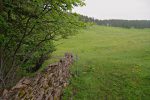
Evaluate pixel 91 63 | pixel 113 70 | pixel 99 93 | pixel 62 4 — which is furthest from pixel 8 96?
pixel 91 63

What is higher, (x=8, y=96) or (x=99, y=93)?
(x=8, y=96)

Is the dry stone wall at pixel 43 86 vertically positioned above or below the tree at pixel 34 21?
below

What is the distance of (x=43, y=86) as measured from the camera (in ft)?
66.1

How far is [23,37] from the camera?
704 inches

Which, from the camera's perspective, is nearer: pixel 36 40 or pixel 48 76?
pixel 36 40

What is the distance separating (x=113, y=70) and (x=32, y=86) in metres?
14.9

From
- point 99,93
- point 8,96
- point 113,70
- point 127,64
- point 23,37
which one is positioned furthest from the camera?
point 127,64

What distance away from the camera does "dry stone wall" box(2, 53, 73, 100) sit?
55.3ft

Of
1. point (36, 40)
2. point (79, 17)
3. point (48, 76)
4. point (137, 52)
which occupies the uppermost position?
point (79, 17)

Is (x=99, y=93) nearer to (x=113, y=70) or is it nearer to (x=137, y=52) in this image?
(x=113, y=70)

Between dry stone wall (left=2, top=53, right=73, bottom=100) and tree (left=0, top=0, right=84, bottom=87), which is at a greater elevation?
tree (left=0, top=0, right=84, bottom=87)

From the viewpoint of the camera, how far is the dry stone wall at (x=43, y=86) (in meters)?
16.8

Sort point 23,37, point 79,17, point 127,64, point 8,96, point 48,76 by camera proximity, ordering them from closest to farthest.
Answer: point 8,96
point 23,37
point 79,17
point 48,76
point 127,64

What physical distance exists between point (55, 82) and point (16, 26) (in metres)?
6.60
